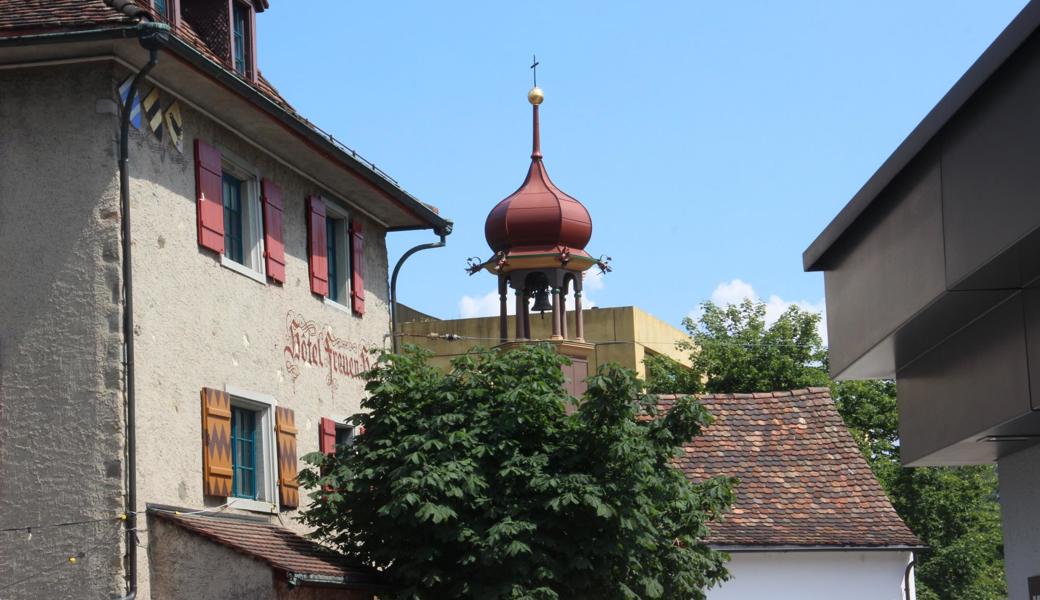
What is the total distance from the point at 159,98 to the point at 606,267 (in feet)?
81.1

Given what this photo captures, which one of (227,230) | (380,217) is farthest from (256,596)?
(380,217)

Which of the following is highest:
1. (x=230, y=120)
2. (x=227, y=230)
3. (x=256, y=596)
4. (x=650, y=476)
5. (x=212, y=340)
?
(x=230, y=120)

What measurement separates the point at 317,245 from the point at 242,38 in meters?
2.62

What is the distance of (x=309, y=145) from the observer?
59.9ft

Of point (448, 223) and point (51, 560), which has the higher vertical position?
point (448, 223)

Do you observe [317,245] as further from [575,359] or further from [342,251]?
[575,359]

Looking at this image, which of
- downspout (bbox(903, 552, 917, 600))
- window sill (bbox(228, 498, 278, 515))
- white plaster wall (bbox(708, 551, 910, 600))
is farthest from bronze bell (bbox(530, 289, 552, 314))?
window sill (bbox(228, 498, 278, 515))

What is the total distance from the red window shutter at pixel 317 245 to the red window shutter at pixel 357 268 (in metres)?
0.91

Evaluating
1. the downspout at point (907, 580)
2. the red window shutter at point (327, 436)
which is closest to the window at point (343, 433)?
the red window shutter at point (327, 436)

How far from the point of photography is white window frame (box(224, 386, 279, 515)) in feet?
56.9

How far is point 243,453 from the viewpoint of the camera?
1739 centimetres

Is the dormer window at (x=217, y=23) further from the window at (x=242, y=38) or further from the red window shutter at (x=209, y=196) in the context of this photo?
the red window shutter at (x=209, y=196)

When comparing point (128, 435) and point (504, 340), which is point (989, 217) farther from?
point (504, 340)

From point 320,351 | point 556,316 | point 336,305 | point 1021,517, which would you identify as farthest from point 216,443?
point 556,316
